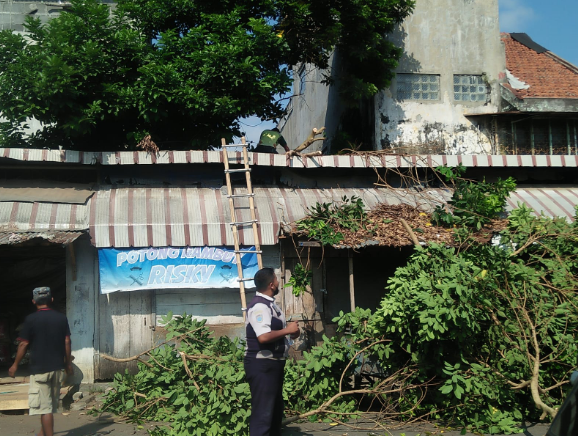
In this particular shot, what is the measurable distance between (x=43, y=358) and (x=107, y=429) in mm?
1452

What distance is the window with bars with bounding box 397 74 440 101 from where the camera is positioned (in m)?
12.9

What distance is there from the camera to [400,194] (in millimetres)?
10289

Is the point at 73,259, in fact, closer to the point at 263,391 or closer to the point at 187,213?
the point at 187,213

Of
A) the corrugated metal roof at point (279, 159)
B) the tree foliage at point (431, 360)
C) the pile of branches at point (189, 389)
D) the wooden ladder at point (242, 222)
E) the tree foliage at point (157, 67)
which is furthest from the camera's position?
the tree foliage at point (157, 67)

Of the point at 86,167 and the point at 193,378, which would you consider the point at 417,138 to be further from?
the point at 193,378


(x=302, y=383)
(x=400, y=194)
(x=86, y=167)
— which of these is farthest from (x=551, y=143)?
(x=86, y=167)

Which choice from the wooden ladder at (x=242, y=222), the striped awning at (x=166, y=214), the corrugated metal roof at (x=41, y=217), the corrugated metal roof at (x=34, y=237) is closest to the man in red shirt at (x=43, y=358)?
→ the corrugated metal roof at (x=34, y=237)

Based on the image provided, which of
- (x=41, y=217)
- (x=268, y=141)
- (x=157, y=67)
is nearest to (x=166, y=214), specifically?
(x=41, y=217)

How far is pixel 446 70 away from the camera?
13.1 meters

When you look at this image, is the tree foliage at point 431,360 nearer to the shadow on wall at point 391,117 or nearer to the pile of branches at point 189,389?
the pile of branches at point 189,389

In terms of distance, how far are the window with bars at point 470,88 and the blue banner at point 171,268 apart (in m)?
7.25

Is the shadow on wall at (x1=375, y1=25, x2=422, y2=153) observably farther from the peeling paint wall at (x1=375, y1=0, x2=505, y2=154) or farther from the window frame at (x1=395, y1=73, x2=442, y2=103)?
the window frame at (x1=395, y1=73, x2=442, y2=103)

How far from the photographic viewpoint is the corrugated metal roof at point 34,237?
25.1 feet

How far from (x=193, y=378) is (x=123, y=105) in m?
5.38
